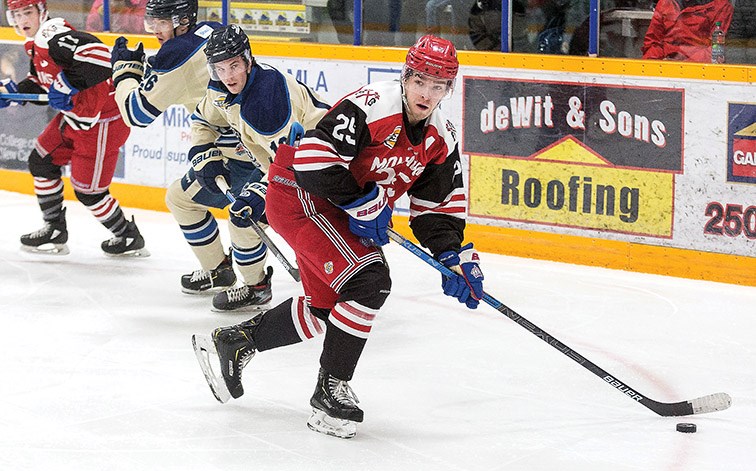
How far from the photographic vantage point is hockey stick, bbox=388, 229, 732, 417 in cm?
302

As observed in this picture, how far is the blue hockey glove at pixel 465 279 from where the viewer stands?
116 inches

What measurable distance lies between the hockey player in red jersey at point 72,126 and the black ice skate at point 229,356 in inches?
81.5

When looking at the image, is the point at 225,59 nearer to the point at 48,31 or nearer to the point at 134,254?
the point at 48,31

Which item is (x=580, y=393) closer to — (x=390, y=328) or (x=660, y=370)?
(x=660, y=370)

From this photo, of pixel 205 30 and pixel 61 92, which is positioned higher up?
pixel 205 30

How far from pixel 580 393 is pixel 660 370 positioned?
0.37 meters

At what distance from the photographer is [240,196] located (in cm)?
391

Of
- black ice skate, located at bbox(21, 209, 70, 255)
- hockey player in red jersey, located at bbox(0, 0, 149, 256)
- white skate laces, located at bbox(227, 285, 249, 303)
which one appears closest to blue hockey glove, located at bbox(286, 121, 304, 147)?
white skate laces, located at bbox(227, 285, 249, 303)

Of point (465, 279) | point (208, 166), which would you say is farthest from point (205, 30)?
point (465, 279)

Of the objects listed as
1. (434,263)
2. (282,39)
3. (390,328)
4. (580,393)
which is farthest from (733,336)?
(282,39)

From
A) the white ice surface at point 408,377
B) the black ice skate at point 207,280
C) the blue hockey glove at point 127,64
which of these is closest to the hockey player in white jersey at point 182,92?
the blue hockey glove at point 127,64

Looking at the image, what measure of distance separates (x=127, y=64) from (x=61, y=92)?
0.62 m

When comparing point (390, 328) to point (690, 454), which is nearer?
point (690, 454)

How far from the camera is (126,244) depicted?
520cm
